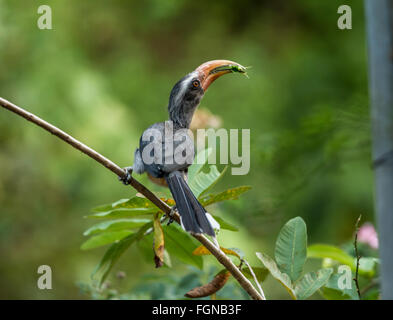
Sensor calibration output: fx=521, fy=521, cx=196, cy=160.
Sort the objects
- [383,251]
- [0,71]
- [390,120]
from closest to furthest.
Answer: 1. [383,251]
2. [390,120]
3. [0,71]

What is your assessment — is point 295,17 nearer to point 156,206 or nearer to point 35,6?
point 35,6

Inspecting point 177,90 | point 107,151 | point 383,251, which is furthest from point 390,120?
point 107,151

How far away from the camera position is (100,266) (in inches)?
41.1

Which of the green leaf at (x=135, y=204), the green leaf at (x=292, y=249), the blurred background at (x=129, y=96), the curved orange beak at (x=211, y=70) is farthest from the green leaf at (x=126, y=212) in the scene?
the blurred background at (x=129, y=96)

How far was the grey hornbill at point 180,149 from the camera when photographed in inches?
36.5

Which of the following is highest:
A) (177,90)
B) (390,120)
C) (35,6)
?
(35,6)

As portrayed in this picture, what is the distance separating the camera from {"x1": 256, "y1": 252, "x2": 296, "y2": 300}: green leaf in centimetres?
85

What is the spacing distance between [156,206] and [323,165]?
650mm

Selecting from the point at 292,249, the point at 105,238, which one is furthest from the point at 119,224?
the point at 292,249

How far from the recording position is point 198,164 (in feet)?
3.71

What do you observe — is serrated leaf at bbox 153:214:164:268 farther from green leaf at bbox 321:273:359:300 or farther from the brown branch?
green leaf at bbox 321:273:359:300

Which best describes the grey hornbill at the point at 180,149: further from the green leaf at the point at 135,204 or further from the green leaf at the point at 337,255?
the green leaf at the point at 337,255

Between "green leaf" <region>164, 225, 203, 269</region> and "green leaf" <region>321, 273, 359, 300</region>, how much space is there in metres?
0.26

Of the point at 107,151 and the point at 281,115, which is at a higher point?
the point at 281,115
